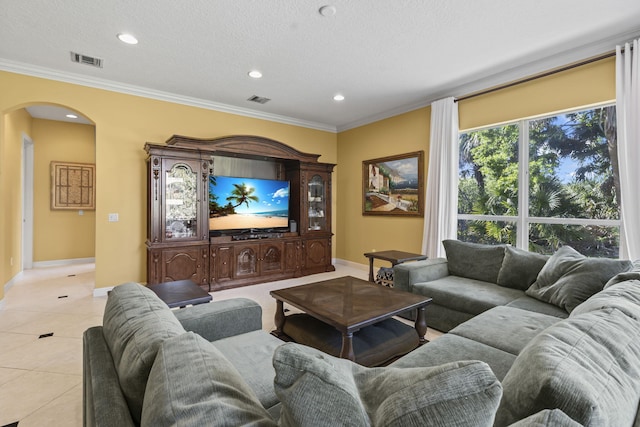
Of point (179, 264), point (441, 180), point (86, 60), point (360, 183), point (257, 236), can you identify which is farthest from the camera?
point (360, 183)

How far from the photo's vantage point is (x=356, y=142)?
19.5 feet

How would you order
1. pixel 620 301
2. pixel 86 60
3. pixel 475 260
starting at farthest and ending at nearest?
1. pixel 86 60
2. pixel 475 260
3. pixel 620 301

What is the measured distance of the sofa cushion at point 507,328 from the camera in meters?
1.76

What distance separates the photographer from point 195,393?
2.35 feet

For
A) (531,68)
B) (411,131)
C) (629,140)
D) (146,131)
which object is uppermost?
(531,68)

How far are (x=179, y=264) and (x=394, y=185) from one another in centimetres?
352

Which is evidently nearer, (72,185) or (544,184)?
(544,184)

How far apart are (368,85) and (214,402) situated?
4.11m

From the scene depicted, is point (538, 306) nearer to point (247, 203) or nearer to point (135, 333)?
A: point (135, 333)

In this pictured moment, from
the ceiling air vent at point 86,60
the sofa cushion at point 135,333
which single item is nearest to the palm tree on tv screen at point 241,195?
the ceiling air vent at point 86,60

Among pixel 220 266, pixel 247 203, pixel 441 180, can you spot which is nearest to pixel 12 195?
pixel 220 266

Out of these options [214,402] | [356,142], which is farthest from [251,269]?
[214,402]

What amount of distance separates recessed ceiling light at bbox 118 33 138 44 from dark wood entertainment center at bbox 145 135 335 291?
4.17ft

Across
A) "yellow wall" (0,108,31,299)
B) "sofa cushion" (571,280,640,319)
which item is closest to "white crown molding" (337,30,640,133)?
"sofa cushion" (571,280,640,319)
